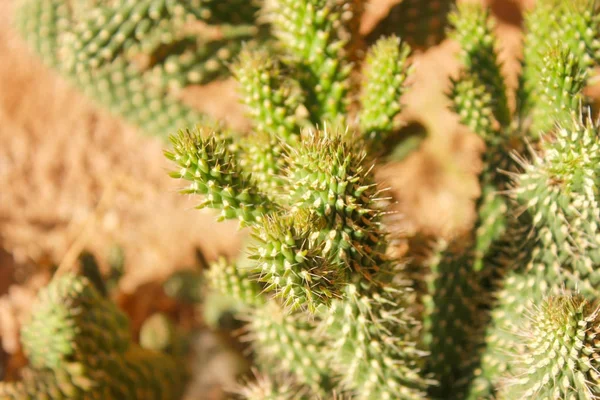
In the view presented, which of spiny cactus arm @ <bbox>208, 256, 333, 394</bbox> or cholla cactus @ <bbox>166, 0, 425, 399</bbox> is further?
spiny cactus arm @ <bbox>208, 256, 333, 394</bbox>

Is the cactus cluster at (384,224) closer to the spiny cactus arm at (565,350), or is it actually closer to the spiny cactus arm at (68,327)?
the spiny cactus arm at (565,350)

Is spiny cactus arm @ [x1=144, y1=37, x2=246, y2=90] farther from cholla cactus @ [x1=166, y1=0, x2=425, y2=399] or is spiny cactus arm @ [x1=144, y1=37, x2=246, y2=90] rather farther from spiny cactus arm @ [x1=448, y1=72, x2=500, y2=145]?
spiny cactus arm @ [x1=448, y1=72, x2=500, y2=145]

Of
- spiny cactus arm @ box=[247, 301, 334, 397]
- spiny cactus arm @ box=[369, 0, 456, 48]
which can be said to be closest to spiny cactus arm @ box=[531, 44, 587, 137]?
spiny cactus arm @ box=[369, 0, 456, 48]

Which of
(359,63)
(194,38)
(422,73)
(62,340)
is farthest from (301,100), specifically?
(422,73)

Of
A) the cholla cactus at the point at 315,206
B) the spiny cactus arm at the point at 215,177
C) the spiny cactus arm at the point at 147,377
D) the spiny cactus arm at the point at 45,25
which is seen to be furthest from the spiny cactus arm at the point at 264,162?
the spiny cactus arm at the point at 45,25

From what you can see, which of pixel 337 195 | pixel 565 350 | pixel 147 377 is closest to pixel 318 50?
pixel 337 195

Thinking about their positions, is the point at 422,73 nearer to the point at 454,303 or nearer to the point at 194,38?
the point at 194,38
